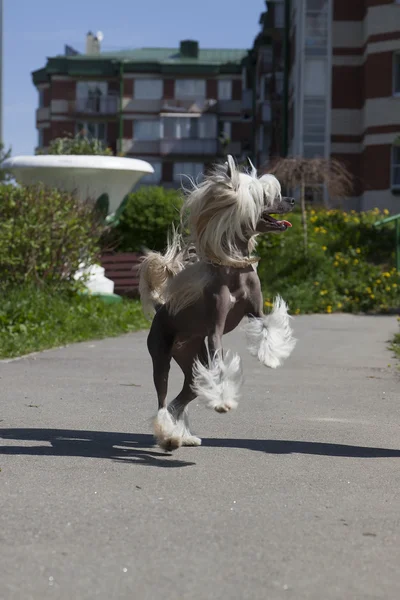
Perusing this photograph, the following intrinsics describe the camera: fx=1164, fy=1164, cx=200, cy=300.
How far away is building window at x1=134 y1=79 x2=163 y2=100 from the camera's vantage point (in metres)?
84.2

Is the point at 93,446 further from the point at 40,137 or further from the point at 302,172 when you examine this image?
the point at 40,137

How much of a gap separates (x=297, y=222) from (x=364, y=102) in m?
19.4

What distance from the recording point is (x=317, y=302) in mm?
20875

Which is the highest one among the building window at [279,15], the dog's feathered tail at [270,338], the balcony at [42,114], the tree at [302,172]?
the building window at [279,15]

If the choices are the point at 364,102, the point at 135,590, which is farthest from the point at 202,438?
the point at 364,102

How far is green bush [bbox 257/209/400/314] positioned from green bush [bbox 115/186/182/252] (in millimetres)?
2295

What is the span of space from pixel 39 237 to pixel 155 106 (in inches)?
2746

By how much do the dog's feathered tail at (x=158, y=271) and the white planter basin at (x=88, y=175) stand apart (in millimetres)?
10202

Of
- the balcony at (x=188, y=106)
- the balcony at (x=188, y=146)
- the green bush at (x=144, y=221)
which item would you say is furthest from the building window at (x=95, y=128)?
the green bush at (x=144, y=221)

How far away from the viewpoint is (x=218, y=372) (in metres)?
6.31

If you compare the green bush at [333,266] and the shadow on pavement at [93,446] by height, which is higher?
the green bush at [333,266]

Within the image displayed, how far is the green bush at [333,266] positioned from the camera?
21.0 metres

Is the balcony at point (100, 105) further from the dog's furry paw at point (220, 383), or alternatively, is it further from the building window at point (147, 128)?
the dog's furry paw at point (220, 383)

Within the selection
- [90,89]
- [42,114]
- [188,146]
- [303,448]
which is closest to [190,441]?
[303,448]
